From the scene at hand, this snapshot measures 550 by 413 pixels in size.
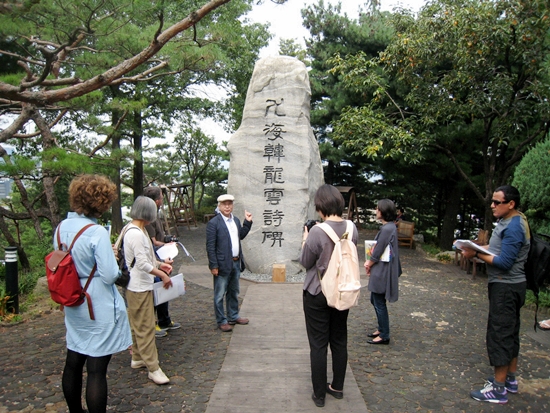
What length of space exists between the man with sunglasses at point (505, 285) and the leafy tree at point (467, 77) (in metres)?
4.12

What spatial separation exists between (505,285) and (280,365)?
2.03 metres

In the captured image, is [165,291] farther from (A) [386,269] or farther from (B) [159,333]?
(A) [386,269]

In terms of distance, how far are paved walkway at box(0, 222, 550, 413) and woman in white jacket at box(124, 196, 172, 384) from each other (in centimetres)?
26

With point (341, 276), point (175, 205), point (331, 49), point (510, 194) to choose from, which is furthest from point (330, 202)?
point (175, 205)

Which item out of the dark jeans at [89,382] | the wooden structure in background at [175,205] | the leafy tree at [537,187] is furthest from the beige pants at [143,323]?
the wooden structure in background at [175,205]

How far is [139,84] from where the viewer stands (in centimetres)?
1175

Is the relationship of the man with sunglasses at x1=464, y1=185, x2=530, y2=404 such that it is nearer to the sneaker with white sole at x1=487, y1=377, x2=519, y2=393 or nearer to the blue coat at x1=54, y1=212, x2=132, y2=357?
the sneaker with white sole at x1=487, y1=377, x2=519, y2=393

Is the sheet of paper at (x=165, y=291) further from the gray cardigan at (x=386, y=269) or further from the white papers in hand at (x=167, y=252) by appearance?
the gray cardigan at (x=386, y=269)

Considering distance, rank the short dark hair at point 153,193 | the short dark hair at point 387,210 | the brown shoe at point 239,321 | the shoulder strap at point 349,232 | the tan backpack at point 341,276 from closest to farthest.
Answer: the tan backpack at point 341,276, the shoulder strap at point 349,232, the short dark hair at point 387,210, the short dark hair at point 153,193, the brown shoe at point 239,321

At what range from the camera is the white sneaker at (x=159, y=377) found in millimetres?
3572

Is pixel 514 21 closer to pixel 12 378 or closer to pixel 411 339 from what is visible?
pixel 411 339

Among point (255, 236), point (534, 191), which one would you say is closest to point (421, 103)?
point (534, 191)

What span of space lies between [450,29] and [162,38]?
5.50 metres

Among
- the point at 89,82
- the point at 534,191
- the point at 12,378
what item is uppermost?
the point at 89,82
